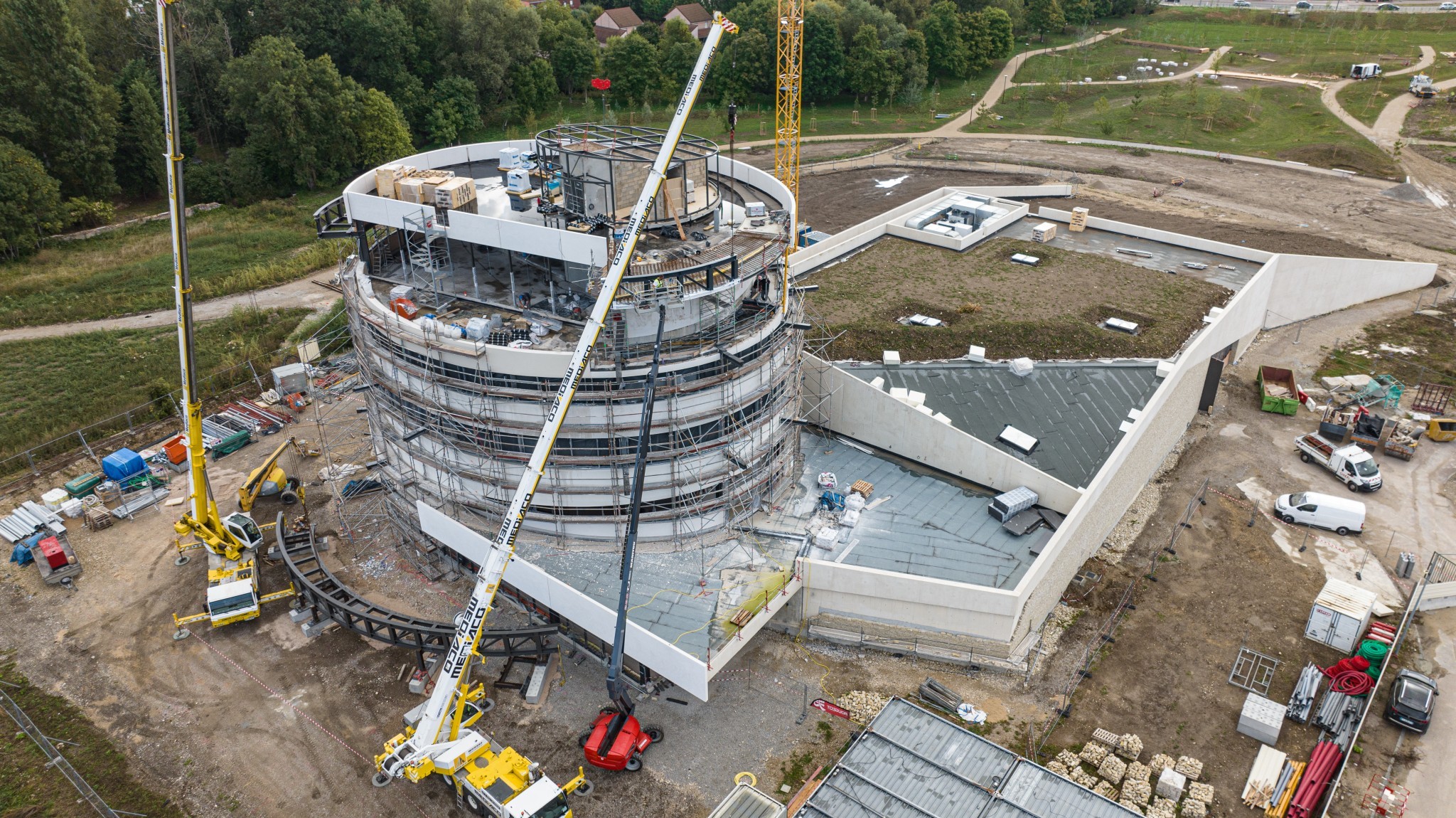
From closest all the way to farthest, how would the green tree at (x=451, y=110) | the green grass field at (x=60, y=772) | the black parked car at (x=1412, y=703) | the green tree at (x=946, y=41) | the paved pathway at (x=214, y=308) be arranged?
1. the green grass field at (x=60, y=772)
2. the black parked car at (x=1412, y=703)
3. the paved pathway at (x=214, y=308)
4. the green tree at (x=451, y=110)
5. the green tree at (x=946, y=41)

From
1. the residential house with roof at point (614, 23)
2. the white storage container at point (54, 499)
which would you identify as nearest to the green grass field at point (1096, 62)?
the residential house with roof at point (614, 23)

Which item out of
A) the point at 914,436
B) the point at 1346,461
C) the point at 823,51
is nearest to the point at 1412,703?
the point at 1346,461

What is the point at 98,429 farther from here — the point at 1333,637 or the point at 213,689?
the point at 1333,637

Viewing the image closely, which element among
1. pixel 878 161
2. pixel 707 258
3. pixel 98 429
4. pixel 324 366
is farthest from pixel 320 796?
pixel 878 161

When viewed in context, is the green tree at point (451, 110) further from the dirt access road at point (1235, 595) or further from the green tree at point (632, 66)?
the dirt access road at point (1235, 595)

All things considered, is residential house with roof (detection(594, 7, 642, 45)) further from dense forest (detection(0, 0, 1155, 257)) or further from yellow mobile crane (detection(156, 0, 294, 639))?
yellow mobile crane (detection(156, 0, 294, 639))

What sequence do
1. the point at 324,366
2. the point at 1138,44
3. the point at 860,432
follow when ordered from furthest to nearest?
the point at 1138,44, the point at 324,366, the point at 860,432
